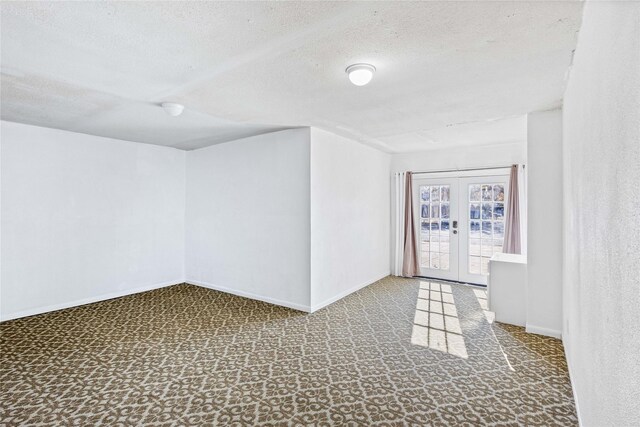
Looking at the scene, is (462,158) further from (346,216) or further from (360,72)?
(360,72)

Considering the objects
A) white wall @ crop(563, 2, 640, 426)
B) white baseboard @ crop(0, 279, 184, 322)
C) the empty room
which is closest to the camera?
white wall @ crop(563, 2, 640, 426)

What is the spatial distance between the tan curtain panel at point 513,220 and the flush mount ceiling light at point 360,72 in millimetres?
4011

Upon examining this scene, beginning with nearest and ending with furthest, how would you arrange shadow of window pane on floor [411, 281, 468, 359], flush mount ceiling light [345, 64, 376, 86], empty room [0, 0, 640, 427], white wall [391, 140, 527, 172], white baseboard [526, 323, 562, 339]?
empty room [0, 0, 640, 427]
flush mount ceiling light [345, 64, 376, 86]
shadow of window pane on floor [411, 281, 468, 359]
white baseboard [526, 323, 562, 339]
white wall [391, 140, 527, 172]

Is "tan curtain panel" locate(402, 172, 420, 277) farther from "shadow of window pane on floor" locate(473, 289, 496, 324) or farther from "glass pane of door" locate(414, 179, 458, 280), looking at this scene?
"shadow of window pane on floor" locate(473, 289, 496, 324)

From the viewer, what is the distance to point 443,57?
7.79 feet

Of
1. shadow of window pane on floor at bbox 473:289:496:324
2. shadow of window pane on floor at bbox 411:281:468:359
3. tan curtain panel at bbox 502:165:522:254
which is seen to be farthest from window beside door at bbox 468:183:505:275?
shadow of window pane on floor at bbox 411:281:468:359

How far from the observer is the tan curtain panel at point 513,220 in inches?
208

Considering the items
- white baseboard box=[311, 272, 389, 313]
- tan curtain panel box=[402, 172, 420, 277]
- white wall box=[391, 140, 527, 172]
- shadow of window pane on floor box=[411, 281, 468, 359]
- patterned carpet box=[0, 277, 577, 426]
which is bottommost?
patterned carpet box=[0, 277, 577, 426]

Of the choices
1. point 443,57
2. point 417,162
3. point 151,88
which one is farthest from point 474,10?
point 417,162

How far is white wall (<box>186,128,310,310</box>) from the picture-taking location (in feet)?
15.1

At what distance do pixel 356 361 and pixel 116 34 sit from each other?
3.23 m

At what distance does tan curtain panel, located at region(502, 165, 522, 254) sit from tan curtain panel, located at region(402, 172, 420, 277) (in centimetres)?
164

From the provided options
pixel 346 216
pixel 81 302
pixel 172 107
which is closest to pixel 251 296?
pixel 346 216

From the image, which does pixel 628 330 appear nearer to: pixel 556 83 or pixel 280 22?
pixel 280 22
